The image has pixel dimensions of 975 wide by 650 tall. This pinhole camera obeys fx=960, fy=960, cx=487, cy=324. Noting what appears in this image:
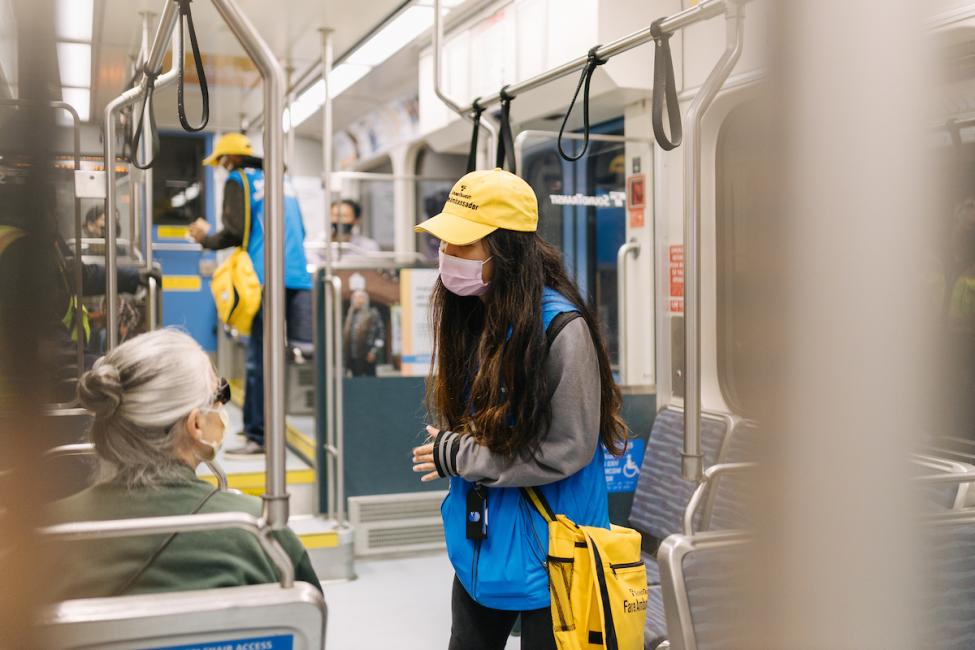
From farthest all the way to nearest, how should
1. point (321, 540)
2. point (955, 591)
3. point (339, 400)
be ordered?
point (339, 400) → point (321, 540) → point (955, 591)

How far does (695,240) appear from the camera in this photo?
2.15 m

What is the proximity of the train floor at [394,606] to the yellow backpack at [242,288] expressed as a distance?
4.49ft

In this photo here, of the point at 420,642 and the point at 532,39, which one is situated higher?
the point at 532,39

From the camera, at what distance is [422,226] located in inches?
85.9

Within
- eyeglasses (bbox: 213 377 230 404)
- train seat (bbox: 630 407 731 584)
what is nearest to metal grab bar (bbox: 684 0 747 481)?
eyeglasses (bbox: 213 377 230 404)

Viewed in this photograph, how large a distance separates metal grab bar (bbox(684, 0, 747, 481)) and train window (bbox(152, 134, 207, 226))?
891 centimetres

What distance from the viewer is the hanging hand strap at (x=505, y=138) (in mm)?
3331

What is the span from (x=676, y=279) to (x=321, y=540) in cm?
202

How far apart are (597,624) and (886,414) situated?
1.44 m

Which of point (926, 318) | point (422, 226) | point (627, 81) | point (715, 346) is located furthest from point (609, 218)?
point (926, 318)

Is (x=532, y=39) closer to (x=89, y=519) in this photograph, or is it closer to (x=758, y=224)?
(x=89, y=519)

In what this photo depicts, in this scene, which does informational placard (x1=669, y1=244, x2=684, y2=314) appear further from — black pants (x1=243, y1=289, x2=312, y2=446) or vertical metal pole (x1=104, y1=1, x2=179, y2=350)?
vertical metal pole (x1=104, y1=1, x2=179, y2=350)

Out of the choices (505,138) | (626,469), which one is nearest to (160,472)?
(505,138)

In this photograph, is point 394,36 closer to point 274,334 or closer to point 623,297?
point 623,297
